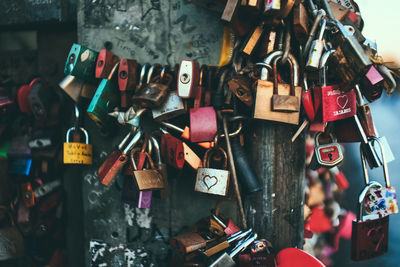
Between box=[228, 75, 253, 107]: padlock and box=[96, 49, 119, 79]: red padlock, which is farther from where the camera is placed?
box=[96, 49, 119, 79]: red padlock

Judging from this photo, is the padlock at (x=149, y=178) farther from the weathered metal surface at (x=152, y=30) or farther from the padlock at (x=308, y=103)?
the padlock at (x=308, y=103)

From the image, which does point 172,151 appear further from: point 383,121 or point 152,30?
point 383,121

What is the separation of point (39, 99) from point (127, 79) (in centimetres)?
67

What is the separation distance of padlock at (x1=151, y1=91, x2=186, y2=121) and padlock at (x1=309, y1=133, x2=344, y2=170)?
0.69 metres

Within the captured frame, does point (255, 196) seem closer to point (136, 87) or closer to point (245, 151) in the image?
point (245, 151)

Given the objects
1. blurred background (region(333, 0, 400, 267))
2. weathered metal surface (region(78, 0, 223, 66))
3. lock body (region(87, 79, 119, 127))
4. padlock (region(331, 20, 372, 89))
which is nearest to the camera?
padlock (region(331, 20, 372, 89))

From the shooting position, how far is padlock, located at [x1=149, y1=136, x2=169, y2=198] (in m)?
1.62

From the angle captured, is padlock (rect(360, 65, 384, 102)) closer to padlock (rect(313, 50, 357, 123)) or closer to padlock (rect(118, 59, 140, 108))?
padlock (rect(313, 50, 357, 123))

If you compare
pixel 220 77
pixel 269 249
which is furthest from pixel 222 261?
pixel 220 77

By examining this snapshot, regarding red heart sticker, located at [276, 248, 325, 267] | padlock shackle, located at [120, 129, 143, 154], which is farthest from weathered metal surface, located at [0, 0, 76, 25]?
red heart sticker, located at [276, 248, 325, 267]

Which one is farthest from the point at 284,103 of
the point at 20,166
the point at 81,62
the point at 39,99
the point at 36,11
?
the point at 36,11

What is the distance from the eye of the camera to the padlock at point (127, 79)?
1.73 metres

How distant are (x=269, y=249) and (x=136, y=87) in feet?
3.57

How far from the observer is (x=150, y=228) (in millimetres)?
1947
